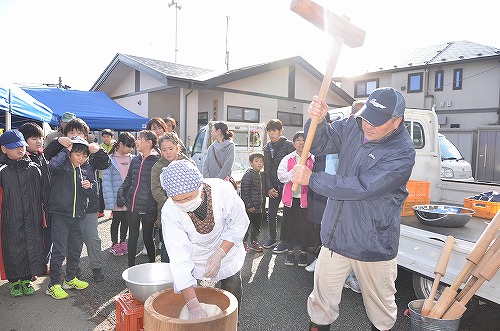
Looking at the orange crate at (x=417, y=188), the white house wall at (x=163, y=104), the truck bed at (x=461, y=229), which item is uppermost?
the white house wall at (x=163, y=104)

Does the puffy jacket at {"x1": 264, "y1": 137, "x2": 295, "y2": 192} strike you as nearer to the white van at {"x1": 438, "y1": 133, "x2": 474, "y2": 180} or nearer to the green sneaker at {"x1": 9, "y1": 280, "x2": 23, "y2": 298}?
the green sneaker at {"x1": 9, "y1": 280, "x2": 23, "y2": 298}

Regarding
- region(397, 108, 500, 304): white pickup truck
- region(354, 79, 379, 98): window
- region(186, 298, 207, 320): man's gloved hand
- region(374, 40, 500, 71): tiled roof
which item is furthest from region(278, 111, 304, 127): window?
region(186, 298, 207, 320): man's gloved hand

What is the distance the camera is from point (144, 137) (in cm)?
397

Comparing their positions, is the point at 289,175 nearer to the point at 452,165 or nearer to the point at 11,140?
the point at 11,140

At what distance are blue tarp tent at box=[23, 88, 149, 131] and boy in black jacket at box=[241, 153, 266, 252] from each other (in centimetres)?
715

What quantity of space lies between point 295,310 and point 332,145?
1886mm

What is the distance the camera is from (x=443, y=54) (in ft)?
65.5

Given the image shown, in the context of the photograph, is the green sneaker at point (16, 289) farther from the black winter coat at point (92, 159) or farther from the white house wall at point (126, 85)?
the white house wall at point (126, 85)

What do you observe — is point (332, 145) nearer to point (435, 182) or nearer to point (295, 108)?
point (435, 182)

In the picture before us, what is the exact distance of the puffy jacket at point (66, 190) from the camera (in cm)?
359

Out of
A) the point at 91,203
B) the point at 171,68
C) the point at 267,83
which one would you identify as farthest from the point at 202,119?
the point at 91,203

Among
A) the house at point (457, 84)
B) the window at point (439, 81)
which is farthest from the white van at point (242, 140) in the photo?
the window at point (439, 81)

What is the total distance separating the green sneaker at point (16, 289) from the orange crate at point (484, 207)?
16.1ft

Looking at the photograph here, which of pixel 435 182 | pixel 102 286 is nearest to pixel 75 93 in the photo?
pixel 102 286
